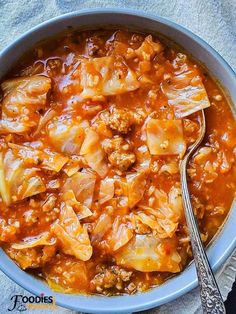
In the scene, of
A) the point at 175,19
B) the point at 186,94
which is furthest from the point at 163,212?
the point at 175,19

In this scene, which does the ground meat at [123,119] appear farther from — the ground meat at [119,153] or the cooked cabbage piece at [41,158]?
the cooked cabbage piece at [41,158]

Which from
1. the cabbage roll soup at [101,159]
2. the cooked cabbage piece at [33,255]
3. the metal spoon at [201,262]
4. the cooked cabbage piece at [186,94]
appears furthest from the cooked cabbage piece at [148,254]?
the cooked cabbage piece at [186,94]

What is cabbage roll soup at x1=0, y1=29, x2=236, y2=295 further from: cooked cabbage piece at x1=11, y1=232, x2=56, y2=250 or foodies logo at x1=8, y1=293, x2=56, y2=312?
foodies logo at x1=8, y1=293, x2=56, y2=312

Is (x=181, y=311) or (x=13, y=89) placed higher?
(x=13, y=89)

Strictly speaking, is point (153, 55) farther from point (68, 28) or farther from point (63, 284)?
point (63, 284)

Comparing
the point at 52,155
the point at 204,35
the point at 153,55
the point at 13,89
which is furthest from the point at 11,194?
the point at 204,35

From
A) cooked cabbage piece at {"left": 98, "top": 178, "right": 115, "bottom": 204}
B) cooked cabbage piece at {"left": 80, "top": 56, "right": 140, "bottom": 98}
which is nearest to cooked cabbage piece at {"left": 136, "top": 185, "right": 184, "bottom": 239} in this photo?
cooked cabbage piece at {"left": 98, "top": 178, "right": 115, "bottom": 204}
